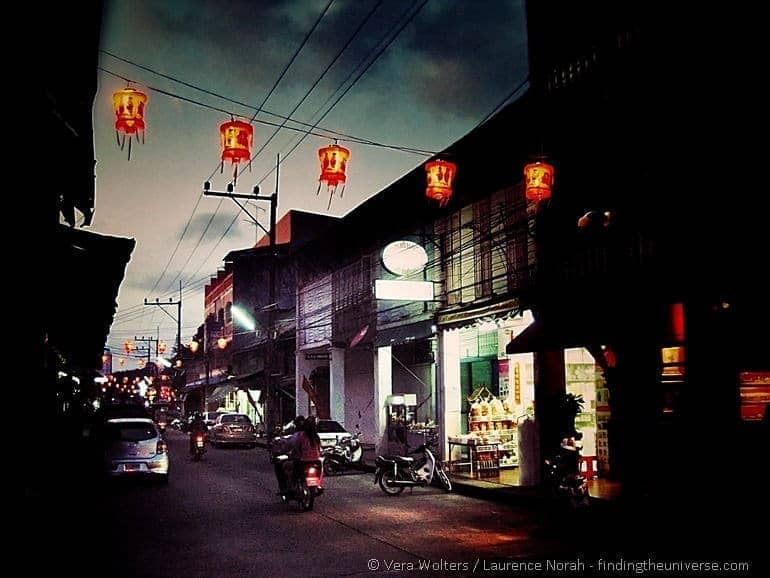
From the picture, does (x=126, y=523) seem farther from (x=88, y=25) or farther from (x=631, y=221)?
(x=631, y=221)

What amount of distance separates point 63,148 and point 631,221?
10911 mm

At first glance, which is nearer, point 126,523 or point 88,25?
point 88,25

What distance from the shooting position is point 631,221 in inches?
631

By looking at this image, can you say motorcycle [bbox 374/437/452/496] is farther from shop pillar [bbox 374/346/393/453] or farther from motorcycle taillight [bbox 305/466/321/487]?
shop pillar [bbox 374/346/393/453]

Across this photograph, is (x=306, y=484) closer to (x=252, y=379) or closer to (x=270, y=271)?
(x=270, y=271)

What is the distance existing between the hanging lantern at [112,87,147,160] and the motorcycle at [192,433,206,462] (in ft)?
51.5

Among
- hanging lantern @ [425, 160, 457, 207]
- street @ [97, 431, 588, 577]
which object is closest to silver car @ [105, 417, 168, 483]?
street @ [97, 431, 588, 577]

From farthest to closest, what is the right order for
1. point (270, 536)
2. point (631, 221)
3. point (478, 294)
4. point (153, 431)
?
point (478, 294) < point (153, 431) < point (631, 221) < point (270, 536)

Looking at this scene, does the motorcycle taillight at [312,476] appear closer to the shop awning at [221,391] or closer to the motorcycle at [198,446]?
the motorcycle at [198,446]

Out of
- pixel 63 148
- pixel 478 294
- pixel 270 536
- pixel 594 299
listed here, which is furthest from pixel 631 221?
pixel 63 148

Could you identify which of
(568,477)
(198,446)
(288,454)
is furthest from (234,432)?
(568,477)

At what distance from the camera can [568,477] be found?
14648 mm

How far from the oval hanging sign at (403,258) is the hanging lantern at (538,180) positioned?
6.36 meters

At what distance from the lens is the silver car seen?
63.0 feet
